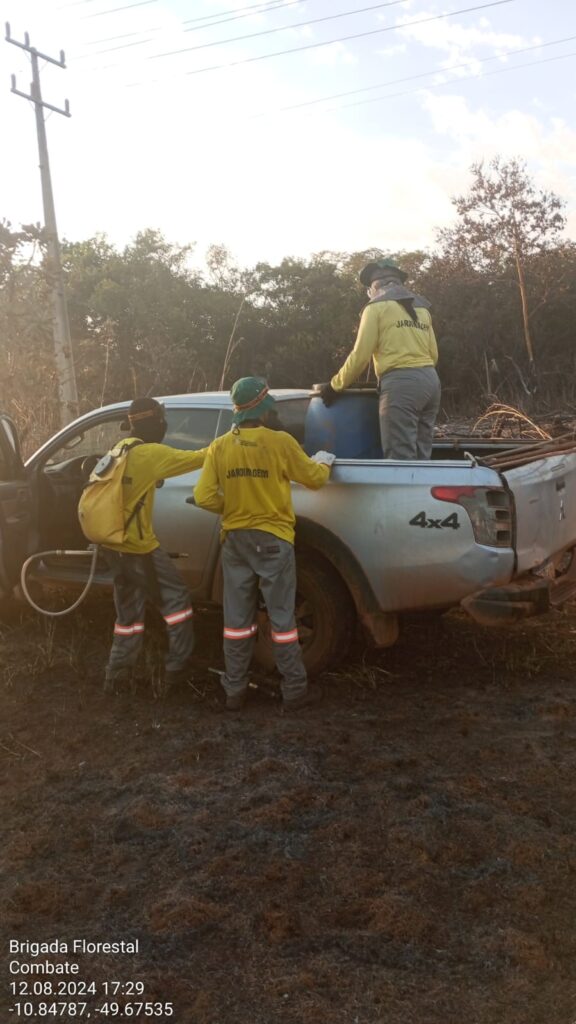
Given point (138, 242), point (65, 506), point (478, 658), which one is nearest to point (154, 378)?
point (138, 242)

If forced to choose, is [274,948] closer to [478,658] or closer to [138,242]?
[478,658]

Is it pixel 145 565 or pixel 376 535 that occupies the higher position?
pixel 376 535

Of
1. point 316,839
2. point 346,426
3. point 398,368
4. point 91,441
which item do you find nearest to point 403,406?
point 398,368

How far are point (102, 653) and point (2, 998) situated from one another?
3351 millimetres

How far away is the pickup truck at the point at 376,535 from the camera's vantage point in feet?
14.8

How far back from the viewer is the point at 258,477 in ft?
15.7

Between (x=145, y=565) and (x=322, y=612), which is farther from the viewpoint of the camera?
(x=145, y=565)

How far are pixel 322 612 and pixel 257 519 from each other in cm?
68

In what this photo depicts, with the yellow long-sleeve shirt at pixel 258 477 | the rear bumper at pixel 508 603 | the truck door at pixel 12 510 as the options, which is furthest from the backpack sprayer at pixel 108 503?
the rear bumper at pixel 508 603

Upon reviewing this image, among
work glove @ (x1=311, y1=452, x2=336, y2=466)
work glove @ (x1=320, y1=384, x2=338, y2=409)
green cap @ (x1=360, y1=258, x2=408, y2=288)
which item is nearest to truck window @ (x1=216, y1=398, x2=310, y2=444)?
work glove @ (x1=320, y1=384, x2=338, y2=409)

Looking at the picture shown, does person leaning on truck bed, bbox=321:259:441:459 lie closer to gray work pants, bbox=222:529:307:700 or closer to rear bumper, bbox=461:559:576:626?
gray work pants, bbox=222:529:307:700

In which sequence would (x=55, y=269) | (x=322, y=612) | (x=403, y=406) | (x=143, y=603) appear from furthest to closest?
(x=55, y=269) → (x=403, y=406) → (x=143, y=603) → (x=322, y=612)

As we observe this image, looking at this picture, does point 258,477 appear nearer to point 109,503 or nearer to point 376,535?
point 376,535

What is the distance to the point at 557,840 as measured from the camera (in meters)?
3.29
